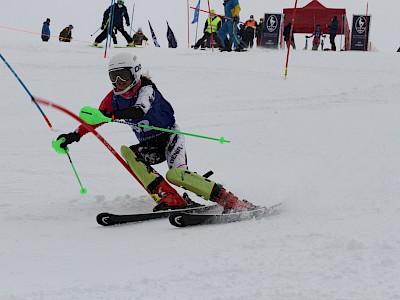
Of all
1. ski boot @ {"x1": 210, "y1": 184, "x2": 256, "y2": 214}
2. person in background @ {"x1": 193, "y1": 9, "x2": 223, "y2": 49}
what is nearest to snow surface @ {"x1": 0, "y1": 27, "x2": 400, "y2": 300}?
ski boot @ {"x1": 210, "y1": 184, "x2": 256, "y2": 214}

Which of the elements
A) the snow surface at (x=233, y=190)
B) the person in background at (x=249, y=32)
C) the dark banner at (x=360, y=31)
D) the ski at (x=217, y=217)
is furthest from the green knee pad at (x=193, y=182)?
the dark banner at (x=360, y=31)

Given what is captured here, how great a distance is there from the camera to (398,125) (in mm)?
8453

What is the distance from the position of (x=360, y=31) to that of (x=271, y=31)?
337cm

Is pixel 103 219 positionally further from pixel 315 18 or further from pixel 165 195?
pixel 315 18

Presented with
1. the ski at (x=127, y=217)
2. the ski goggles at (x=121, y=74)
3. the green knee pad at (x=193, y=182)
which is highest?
the ski goggles at (x=121, y=74)

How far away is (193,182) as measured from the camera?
187 inches

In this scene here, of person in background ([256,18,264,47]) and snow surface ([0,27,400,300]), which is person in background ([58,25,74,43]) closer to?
person in background ([256,18,264,47])

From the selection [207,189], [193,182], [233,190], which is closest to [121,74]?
[193,182]

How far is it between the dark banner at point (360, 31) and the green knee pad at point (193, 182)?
19.2 m

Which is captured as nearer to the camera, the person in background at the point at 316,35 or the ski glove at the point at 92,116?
the ski glove at the point at 92,116

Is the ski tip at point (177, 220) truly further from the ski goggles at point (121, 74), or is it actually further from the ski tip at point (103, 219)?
the ski goggles at point (121, 74)

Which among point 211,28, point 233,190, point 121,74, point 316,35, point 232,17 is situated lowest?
point 233,190

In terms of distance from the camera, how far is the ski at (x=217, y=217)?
4.25m

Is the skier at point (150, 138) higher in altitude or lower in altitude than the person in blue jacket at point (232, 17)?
lower
